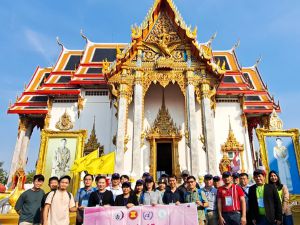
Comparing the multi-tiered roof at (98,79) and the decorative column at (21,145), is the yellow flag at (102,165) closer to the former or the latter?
the multi-tiered roof at (98,79)

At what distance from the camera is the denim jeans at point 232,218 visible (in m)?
4.04

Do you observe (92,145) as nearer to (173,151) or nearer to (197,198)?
(173,151)

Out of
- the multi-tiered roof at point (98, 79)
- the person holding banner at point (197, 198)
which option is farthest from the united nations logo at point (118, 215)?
the multi-tiered roof at point (98, 79)

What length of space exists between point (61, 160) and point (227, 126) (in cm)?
753

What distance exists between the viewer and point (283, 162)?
9953mm

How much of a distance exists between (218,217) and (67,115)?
1026cm

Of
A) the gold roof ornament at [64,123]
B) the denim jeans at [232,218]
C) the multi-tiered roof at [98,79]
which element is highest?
the multi-tiered roof at [98,79]

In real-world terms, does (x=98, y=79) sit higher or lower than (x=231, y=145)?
higher

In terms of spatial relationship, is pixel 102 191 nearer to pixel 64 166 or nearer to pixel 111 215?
pixel 111 215

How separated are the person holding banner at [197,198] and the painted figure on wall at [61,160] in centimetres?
640

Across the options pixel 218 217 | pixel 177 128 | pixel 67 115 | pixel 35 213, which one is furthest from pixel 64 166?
pixel 218 217

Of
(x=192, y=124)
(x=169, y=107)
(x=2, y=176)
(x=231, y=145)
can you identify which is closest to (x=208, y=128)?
(x=192, y=124)

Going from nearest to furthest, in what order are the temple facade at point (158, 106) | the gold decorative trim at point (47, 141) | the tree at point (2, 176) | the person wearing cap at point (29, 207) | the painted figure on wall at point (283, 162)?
the person wearing cap at point (29, 207) < the painted figure on wall at point (283, 162) < the gold decorative trim at point (47, 141) < the temple facade at point (158, 106) < the tree at point (2, 176)

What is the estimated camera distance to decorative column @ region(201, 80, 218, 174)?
9.95m
